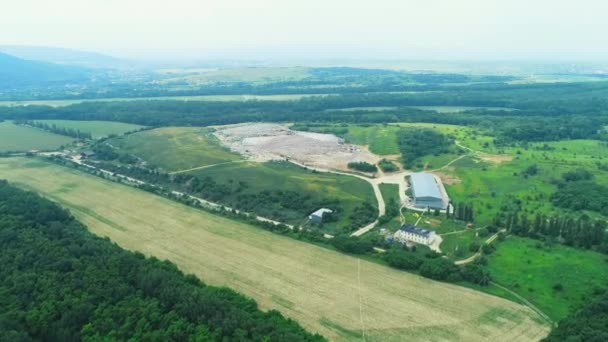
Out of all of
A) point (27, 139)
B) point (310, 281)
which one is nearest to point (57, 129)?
point (27, 139)

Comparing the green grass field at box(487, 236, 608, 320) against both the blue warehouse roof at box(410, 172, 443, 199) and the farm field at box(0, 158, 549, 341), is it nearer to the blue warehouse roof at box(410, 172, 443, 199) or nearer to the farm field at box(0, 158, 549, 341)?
the farm field at box(0, 158, 549, 341)

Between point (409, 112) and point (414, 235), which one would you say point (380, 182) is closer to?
point (414, 235)

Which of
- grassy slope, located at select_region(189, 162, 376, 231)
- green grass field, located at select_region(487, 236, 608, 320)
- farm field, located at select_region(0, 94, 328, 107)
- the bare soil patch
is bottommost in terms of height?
green grass field, located at select_region(487, 236, 608, 320)

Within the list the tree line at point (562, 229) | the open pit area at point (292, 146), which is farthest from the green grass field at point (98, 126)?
the tree line at point (562, 229)

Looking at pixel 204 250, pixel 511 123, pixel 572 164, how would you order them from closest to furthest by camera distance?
1. pixel 204 250
2. pixel 572 164
3. pixel 511 123

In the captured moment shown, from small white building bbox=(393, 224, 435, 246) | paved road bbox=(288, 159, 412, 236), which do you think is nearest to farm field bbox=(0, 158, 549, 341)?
small white building bbox=(393, 224, 435, 246)

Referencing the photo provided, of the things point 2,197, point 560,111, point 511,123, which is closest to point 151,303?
point 2,197

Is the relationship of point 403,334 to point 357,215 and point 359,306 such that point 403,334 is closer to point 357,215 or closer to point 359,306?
point 359,306
